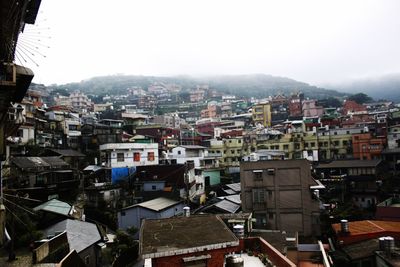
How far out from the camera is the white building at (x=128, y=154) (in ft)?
156

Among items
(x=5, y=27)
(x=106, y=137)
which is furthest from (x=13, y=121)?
(x=106, y=137)

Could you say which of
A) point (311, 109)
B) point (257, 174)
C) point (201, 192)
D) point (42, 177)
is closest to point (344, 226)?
point (257, 174)

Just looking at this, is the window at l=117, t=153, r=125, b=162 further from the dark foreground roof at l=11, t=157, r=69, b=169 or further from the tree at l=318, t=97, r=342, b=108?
the tree at l=318, t=97, r=342, b=108

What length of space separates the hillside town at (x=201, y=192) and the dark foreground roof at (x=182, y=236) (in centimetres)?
4

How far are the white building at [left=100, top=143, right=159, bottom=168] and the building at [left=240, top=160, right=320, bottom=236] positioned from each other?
73.6 ft

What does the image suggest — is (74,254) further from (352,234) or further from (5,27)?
(352,234)

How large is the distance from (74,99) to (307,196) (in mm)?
98002

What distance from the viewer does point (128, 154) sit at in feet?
160

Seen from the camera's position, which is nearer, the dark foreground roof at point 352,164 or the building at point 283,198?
the building at point 283,198

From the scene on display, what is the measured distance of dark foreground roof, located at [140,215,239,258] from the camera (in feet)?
32.7

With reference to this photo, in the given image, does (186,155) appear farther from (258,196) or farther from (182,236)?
(182,236)

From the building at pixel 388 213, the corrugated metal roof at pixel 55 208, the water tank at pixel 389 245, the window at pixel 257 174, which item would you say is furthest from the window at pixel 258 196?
the corrugated metal roof at pixel 55 208

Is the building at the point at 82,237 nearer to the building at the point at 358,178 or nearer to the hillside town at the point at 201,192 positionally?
the hillside town at the point at 201,192

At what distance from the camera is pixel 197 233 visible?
11.3 metres
